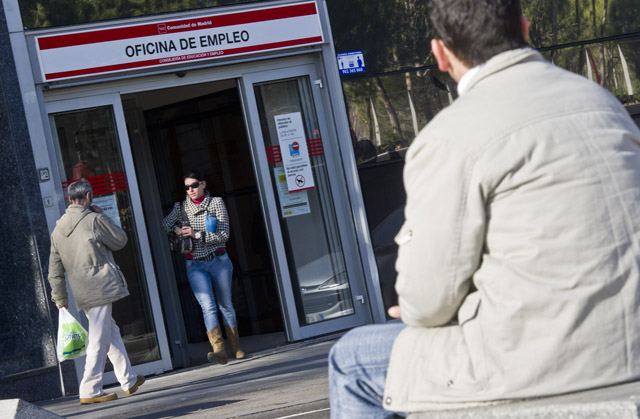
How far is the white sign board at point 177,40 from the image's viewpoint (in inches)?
379

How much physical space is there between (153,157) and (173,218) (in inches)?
68.3

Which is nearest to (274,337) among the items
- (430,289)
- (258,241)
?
(258,241)

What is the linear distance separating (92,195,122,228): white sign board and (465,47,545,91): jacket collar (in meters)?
7.98

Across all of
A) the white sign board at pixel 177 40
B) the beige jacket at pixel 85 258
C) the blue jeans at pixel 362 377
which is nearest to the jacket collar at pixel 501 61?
the blue jeans at pixel 362 377

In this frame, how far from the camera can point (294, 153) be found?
1060 centimetres

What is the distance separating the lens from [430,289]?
2.26 m

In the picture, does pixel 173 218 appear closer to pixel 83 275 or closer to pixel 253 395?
pixel 83 275

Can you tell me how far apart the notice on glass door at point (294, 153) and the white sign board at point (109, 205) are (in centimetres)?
189

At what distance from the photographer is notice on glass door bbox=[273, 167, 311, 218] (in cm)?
1056

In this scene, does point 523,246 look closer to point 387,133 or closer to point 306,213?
point 306,213

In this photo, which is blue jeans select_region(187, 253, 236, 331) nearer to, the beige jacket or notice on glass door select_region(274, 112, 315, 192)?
notice on glass door select_region(274, 112, 315, 192)

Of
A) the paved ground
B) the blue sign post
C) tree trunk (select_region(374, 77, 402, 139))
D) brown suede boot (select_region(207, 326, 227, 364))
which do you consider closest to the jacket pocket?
the paved ground

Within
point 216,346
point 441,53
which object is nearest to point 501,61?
point 441,53

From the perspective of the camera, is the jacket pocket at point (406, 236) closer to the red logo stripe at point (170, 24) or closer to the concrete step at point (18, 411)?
the concrete step at point (18, 411)
